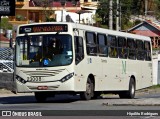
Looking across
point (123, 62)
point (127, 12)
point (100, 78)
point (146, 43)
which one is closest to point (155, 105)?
point (100, 78)

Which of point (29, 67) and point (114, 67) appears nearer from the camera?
point (29, 67)

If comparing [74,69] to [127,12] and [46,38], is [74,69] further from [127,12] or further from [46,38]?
[127,12]

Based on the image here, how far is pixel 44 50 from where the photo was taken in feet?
79.3

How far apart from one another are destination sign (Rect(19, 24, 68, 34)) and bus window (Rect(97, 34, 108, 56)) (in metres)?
2.95

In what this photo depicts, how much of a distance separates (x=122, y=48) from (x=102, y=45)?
2447 mm

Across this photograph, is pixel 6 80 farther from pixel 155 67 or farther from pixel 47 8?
pixel 47 8

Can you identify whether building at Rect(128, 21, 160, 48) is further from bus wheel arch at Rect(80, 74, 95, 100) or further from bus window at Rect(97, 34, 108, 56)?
bus wheel arch at Rect(80, 74, 95, 100)

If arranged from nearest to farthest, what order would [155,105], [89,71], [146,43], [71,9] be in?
[155,105], [89,71], [146,43], [71,9]

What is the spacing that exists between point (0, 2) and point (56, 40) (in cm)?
1165

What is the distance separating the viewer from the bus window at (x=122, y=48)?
29094 mm

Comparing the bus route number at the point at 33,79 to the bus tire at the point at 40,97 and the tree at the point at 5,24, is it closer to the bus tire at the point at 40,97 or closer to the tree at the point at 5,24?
the bus tire at the point at 40,97

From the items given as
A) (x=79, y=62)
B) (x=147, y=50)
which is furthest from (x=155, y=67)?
(x=79, y=62)

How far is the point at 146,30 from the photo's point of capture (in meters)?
77.6

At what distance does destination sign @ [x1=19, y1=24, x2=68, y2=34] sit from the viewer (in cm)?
2423
